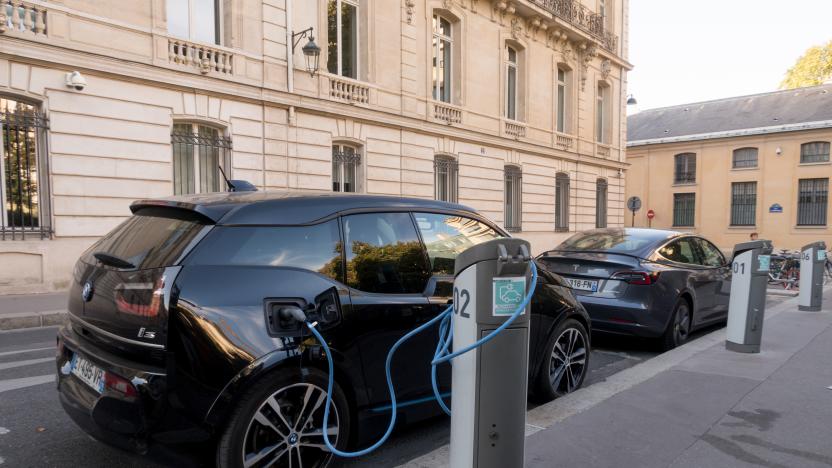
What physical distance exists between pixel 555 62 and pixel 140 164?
17.9m

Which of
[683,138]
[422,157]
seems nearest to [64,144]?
[422,157]

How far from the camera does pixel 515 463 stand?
7.75 ft

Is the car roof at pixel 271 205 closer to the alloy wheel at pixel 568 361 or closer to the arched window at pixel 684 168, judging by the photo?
the alloy wheel at pixel 568 361

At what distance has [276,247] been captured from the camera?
299 centimetres

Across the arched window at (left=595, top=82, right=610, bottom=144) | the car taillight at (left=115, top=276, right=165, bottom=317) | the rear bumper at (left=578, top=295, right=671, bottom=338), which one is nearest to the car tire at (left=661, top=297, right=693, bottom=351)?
the rear bumper at (left=578, top=295, right=671, bottom=338)

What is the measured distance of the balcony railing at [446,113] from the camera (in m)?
17.8

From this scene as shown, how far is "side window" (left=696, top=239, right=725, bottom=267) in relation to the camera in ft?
24.8

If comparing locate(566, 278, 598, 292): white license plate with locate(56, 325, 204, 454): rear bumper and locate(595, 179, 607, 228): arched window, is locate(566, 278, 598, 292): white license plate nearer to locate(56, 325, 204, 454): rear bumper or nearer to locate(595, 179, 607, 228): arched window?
locate(56, 325, 204, 454): rear bumper

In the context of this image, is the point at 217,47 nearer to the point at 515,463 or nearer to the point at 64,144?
the point at 64,144

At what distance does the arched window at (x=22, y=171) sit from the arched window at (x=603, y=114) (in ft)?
79.0

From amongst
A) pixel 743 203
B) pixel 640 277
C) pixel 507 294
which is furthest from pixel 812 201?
pixel 507 294

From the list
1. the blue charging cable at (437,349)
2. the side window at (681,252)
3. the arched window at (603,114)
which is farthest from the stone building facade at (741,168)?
the blue charging cable at (437,349)

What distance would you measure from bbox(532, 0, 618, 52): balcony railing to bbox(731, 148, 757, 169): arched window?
49.3 ft

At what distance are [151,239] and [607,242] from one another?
5.66 m
